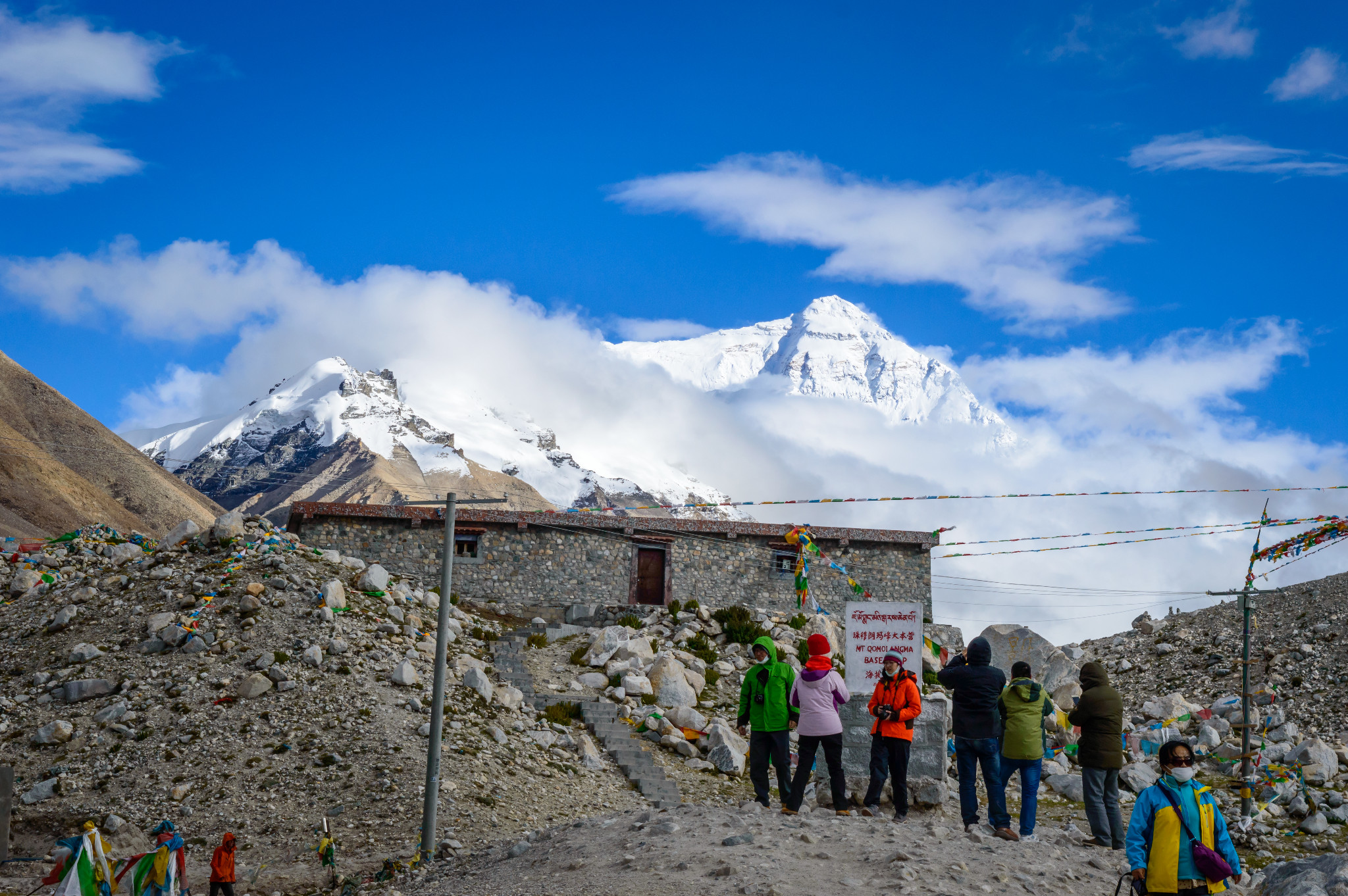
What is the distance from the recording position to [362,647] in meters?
20.0

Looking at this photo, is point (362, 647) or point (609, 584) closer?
point (362, 647)

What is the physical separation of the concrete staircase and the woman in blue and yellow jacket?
1072 cm

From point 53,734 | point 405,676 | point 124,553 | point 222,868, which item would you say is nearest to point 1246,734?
point 405,676

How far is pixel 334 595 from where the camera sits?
21234 mm

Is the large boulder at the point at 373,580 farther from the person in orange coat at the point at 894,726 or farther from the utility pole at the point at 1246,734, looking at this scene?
the utility pole at the point at 1246,734

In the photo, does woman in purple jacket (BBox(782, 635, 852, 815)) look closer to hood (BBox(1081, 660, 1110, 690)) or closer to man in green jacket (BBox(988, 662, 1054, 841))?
man in green jacket (BBox(988, 662, 1054, 841))

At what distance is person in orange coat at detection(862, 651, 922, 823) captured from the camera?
11.0m

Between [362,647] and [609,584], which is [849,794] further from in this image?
[609,584]

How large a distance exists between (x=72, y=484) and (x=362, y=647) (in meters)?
49.1

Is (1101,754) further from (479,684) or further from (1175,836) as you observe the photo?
(479,684)

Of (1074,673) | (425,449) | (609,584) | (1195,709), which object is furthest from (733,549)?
(425,449)

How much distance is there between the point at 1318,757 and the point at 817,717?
1452 cm

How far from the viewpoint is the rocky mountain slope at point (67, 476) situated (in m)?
54.9

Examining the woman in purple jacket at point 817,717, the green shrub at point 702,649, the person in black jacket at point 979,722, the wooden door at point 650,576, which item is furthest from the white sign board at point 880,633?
the wooden door at point 650,576
